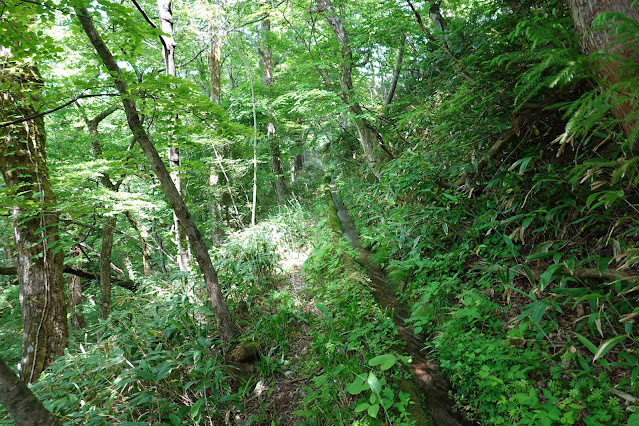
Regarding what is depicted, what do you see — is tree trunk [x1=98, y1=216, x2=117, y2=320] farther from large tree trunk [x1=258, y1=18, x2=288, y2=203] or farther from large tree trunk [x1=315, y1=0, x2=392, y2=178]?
large tree trunk [x1=315, y1=0, x2=392, y2=178]

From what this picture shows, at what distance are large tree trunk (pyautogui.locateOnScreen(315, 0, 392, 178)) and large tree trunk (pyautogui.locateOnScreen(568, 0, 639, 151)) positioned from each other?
4.13 meters

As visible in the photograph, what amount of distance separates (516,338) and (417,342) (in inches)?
39.5

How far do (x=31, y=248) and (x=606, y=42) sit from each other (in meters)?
6.14

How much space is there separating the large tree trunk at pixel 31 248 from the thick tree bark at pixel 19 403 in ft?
9.37

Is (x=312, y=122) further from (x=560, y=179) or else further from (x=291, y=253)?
(x=560, y=179)

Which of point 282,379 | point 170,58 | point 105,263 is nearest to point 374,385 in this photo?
point 282,379

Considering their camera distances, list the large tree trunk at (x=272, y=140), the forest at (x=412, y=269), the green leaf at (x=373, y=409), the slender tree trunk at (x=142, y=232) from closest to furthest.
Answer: the green leaf at (x=373, y=409) < the forest at (x=412, y=269) < the slender tree trunk at (x=142, y=232) < the large tree trunk at (x=272, y=140)

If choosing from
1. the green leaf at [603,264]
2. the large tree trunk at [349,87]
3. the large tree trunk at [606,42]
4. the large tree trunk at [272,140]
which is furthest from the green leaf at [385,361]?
the large tree trunk at [272,140]

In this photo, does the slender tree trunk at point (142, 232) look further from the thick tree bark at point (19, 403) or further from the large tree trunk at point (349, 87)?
the large tree trunk at point (349, 87)

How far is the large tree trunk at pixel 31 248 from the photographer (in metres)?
3.81

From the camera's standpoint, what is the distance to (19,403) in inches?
62.5

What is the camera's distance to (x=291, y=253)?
661 centimetres

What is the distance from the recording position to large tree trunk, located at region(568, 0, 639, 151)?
1.54m

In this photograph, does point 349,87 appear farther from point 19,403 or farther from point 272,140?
point 19,403
